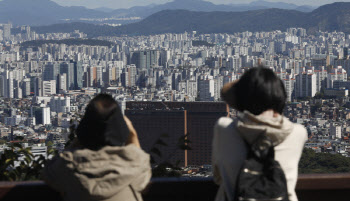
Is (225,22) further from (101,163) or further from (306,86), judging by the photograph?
(101,163)

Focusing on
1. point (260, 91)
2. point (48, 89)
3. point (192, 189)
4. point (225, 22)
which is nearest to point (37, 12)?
point (225, 22)

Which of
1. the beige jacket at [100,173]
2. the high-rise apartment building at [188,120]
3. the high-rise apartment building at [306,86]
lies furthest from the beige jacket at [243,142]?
the high-rise apartment building at [306,86]

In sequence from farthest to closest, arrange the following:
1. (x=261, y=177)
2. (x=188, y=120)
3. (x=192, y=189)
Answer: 1. (x=188, y=120)
2. (x=192, y=189)
3. (x=261, y=177)

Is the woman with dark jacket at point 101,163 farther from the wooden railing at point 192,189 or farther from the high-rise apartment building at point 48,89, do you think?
the high-rise apartment building at point 48,89

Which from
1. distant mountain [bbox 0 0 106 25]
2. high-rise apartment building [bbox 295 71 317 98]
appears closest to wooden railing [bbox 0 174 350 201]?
high-rise apartment building [bbox 295 71 317 98]

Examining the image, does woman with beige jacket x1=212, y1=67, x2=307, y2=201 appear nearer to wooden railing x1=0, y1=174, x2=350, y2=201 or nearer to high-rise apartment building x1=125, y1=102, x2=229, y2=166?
wooden railing x1=0, y1=174, x2=350, y2=201
